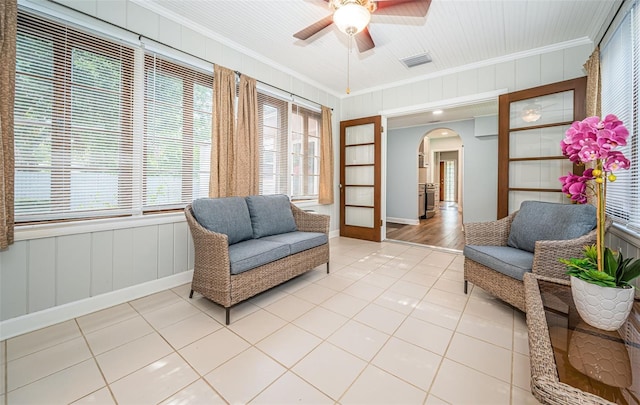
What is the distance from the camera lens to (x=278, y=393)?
128 cm

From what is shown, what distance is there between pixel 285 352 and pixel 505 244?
2.29 metres

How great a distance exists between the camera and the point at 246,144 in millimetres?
3088

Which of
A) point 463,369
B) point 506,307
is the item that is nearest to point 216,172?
point 463,369

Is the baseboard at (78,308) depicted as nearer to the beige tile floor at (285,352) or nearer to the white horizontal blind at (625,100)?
the beige tile floor at (285,352)

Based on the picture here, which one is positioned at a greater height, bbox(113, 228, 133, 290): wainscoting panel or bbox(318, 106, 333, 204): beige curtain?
bbox(318, 106, 333, 204): beige curtain

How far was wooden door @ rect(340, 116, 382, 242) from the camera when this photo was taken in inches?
176

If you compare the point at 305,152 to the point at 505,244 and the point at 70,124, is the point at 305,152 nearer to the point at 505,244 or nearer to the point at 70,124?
the point at 70,124

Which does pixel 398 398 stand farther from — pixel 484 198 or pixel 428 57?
pixel 484 198

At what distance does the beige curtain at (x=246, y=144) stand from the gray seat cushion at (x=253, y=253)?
0.86m

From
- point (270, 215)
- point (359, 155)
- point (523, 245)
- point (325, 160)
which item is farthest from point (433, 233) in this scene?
point (270, 215)

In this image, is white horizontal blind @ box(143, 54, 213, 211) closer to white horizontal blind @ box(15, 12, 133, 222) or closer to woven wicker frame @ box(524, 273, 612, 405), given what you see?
white horizontal blind @ box(15, 12, 133, 222)

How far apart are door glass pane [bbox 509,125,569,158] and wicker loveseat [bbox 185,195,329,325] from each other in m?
2.69

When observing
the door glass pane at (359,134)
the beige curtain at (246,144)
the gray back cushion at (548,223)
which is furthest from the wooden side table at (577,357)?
the door glass pane at (359,134)

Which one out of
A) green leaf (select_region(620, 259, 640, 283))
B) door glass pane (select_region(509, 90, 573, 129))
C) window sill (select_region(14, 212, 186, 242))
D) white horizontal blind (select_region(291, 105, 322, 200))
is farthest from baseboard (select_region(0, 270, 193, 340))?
door glass pane (select_region(509, 90, 573, 129))
